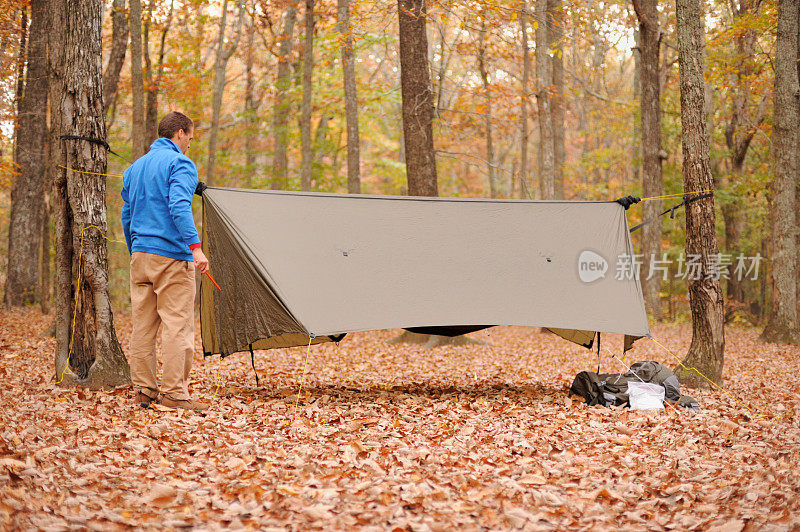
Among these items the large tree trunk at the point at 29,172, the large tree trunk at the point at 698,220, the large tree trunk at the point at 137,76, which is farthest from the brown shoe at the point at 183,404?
the large tree trunk at the point at 29,172

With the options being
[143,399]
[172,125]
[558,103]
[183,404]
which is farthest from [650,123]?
[143,399]

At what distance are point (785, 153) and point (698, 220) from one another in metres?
5.13

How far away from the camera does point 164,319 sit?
4027 mm

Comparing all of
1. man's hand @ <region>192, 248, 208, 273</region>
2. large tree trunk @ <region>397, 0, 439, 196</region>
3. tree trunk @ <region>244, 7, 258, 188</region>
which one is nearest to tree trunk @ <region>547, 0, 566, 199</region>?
large tree trunk @ <region>397, 0, 439, 196</region>

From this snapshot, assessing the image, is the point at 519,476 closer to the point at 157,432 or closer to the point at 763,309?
the point at 157,432

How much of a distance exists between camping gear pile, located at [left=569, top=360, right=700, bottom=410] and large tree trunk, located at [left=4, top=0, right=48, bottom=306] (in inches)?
372

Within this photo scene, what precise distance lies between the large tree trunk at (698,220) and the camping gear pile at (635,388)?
87 centimetres

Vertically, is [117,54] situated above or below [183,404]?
above

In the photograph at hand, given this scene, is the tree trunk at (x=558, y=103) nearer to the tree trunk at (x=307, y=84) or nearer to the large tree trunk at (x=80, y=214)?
the tree trunk at (x=307, y=84)

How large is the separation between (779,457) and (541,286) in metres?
2.01

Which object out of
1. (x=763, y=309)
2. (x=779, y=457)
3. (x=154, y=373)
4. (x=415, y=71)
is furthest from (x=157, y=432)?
(x=763, y=309)

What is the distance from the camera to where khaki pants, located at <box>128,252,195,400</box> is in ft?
13.1

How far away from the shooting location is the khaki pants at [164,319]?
13.1ft

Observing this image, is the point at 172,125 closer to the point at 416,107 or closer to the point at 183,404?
the point at 183,404
